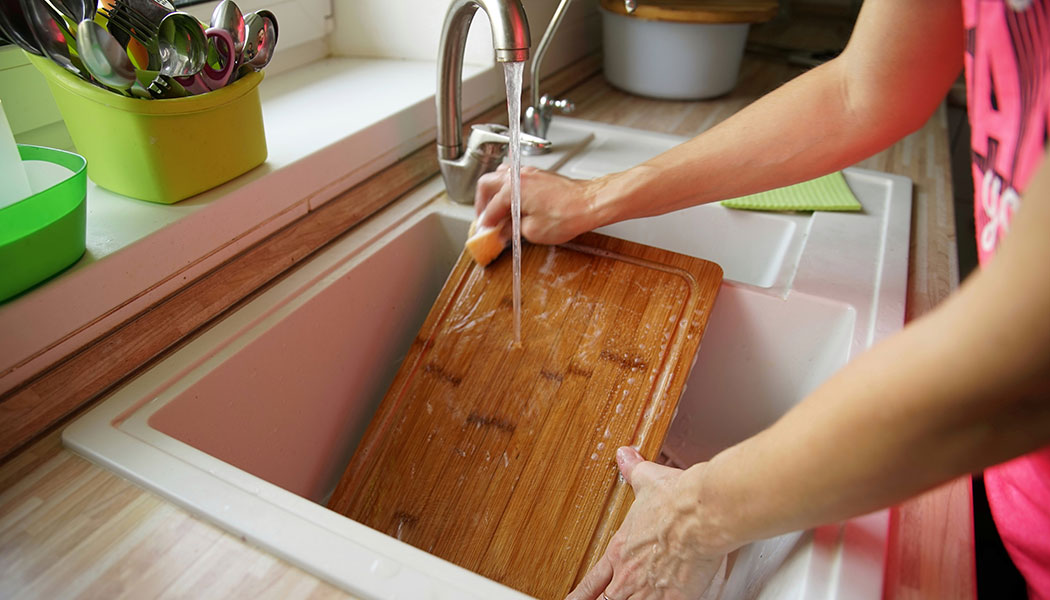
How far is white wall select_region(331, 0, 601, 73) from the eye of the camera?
4.08 ft

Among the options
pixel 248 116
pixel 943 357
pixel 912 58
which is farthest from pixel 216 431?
pixel 912 58

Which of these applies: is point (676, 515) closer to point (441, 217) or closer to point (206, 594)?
point (206, 594)

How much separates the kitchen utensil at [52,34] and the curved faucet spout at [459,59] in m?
0.40

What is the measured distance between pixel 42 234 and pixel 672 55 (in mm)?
1192

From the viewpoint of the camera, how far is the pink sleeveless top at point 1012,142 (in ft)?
1.40

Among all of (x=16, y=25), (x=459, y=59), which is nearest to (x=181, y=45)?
(x=16, y=25)

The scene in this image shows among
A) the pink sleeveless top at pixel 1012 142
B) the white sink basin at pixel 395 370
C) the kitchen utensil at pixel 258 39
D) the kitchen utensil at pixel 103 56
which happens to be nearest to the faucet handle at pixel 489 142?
the white sink basin at pixel 395 370

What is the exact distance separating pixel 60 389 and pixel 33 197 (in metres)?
0.17

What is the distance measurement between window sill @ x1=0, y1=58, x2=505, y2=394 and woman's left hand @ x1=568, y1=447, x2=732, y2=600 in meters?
0.52

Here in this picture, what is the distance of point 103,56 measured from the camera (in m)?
0.63

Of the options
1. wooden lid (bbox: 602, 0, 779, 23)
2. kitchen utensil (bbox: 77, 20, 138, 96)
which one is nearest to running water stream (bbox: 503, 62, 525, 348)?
kitchen utensil (bbox: 77, 20, 138, 96)

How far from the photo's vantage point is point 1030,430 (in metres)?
0.35

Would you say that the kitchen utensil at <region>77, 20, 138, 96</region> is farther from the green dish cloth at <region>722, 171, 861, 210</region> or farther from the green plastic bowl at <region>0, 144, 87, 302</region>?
the green dish cloth at <region>722, 171, 861, 210</region>

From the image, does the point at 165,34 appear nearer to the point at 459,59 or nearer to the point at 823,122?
the point at 459,59
